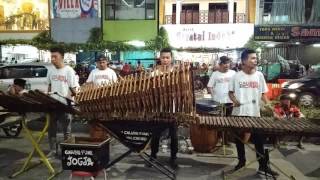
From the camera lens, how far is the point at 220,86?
294 inches

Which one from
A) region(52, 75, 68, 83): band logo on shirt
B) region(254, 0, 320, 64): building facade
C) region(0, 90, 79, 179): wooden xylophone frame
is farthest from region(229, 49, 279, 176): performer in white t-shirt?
region(254, 0, 320, 64): building facade

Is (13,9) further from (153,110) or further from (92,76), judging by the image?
(153,110)

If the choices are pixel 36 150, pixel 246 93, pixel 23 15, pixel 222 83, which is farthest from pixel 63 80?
pixel 23 15

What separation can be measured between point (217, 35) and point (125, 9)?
268 inches

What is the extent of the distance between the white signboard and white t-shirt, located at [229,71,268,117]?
1483cm

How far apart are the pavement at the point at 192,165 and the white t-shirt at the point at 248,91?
0.96 meters

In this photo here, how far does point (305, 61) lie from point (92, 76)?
18.2m

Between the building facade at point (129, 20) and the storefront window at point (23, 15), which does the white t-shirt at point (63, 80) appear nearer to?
the building facade at point (129, 20)

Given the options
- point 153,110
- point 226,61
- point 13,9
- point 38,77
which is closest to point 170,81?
point 153,110

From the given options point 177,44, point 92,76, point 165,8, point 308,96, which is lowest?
point 308,96

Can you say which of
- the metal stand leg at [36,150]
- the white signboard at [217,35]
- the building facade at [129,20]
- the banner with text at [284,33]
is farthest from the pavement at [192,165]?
the building facade at [129,20]

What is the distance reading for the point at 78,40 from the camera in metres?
24.5

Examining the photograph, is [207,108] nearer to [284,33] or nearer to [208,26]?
[208,26]

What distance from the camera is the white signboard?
2088 centimetres
